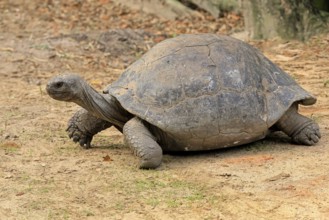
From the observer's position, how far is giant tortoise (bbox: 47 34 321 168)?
18.7ft

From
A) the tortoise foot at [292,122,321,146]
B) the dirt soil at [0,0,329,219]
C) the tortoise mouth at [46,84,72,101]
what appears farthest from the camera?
the tortoise foot at [292,122,321,146]

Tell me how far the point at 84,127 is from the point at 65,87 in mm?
726

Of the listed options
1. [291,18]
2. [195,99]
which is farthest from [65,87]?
[291,18]

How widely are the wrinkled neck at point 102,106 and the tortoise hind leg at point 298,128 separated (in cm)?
131

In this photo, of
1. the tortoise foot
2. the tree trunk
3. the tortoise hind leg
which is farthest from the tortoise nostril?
the tree trunk

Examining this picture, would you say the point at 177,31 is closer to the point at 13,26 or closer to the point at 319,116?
the point at 13,26

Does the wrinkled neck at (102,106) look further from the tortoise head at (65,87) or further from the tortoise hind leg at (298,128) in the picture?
the tortoise hind leg at (298,128)

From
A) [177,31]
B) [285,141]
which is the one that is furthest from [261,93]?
[177,31]

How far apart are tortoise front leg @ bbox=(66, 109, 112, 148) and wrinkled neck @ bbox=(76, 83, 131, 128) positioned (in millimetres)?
313

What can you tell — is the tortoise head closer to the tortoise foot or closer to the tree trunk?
the tortoise foot

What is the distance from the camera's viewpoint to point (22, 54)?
10.3m

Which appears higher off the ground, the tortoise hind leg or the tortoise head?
the tortoise head

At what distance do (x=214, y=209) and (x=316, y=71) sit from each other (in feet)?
15.2

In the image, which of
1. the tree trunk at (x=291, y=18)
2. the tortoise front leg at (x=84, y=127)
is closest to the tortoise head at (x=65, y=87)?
the tortoise front leg at (x=84, y=127)
